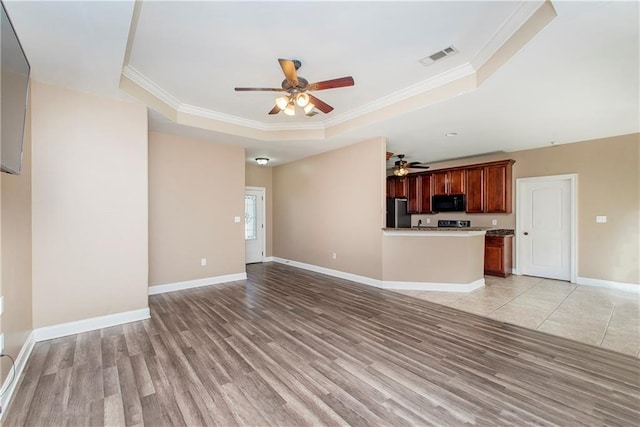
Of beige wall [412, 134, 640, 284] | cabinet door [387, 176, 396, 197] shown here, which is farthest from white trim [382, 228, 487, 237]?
cabinet door [387, 176, 396, 197]

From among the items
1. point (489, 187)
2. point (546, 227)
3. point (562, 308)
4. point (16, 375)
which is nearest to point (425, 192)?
point (489, 187)

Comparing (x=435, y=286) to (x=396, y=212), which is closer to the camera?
(x=435, y=286)

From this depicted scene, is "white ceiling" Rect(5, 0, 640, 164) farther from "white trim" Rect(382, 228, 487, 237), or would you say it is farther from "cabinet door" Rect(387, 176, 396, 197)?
"cabinet door" Rect(387, 176, 396, 197)

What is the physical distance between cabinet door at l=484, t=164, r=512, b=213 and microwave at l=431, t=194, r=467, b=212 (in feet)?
1.69

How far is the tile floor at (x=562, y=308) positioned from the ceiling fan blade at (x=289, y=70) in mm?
3530

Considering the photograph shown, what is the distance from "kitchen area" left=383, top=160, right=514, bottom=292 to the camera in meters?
4.58

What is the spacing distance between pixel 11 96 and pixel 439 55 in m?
3.47

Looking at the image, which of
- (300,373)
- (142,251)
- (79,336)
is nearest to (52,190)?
(142,251)

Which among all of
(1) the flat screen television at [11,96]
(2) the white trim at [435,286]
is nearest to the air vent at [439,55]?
(1) the flat screen television at [11,96]

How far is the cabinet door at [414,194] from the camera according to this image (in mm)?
7465

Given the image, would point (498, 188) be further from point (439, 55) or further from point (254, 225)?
point (254, 225)

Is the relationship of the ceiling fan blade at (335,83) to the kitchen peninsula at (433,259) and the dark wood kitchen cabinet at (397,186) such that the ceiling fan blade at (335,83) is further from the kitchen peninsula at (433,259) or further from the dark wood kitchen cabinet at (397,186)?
the dark wood kitchen cabinet at (397,186)

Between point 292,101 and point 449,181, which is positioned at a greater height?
point 292,101

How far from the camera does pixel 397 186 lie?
26.1 ft
